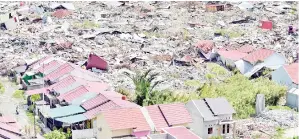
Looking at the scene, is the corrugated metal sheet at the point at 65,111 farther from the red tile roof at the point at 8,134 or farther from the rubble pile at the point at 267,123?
the rubble pile at the point at 267,123

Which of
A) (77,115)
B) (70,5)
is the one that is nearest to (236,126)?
(77,115)

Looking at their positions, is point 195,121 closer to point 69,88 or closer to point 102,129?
point 102,129

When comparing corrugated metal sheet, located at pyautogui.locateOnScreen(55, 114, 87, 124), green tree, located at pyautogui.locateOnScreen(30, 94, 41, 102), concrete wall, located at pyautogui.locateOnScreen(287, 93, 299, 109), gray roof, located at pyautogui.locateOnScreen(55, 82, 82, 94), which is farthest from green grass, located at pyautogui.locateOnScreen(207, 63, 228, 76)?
corrugated metal sheet, located at pyautogui.locateOnScreen(55, 114, 87, 124)

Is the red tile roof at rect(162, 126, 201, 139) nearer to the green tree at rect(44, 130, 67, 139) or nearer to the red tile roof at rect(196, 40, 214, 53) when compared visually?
the green tree at rect(44, 130, 67, 139)

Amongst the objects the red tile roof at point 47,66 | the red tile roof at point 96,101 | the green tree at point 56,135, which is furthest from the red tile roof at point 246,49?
the green tree at point 56,135

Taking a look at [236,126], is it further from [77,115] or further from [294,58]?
[294,58]

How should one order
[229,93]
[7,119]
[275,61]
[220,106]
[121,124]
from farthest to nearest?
[275,61], [229,93], [7,119], [220,106], [121,124]

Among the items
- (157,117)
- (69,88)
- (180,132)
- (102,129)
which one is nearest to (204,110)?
(157,117)
